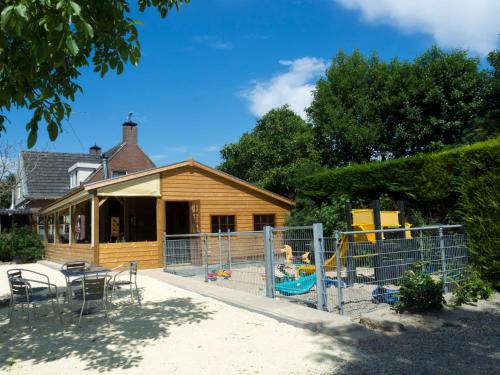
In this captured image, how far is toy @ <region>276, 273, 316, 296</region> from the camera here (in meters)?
8.66

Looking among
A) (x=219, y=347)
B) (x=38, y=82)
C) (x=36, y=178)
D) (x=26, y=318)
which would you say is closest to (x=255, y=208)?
(x=26, y=318)

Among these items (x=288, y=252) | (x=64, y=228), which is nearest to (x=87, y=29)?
(x=288, y=252)

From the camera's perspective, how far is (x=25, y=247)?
2080 cm

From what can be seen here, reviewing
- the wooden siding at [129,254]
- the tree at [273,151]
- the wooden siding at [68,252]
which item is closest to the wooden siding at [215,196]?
the wooden siding at [129,254]

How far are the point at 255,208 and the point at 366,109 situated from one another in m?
10.1

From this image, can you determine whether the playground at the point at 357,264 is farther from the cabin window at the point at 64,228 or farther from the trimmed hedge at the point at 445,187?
the cabin window at the point at 64,228

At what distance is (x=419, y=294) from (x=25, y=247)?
19.8 metres

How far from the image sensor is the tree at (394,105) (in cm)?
2000

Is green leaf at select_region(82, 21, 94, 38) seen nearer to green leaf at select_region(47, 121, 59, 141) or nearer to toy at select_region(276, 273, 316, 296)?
green leaf at select_region(47, 121, 59, 141)

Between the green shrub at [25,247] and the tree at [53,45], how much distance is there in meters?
18.0

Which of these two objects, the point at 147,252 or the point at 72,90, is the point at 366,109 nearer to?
the point at 147,252

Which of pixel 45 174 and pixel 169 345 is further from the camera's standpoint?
pixel 45 174

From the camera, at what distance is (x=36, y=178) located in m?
29.2

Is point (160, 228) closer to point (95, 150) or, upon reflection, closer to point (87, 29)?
point (87, 29)
